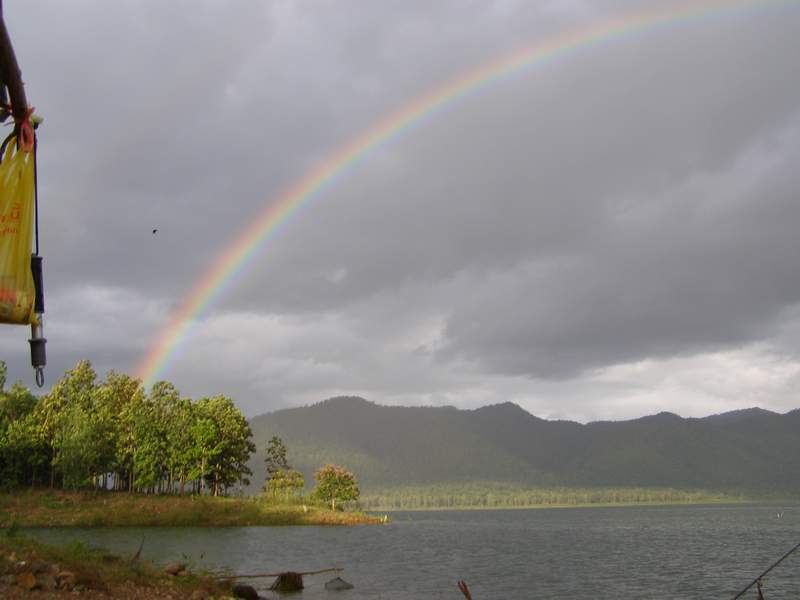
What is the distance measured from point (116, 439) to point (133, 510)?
57.6ft

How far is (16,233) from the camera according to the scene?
22.7 ft

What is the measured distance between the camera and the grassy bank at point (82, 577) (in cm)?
2517

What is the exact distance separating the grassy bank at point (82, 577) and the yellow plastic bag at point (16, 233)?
21419mm

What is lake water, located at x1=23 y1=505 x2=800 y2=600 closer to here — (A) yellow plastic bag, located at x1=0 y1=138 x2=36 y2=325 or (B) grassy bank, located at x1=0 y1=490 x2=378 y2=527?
(B) grassy bank, located at x1=0 y1=490 x2=378 y2=527

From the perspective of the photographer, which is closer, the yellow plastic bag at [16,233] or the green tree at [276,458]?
the yellow plastic bag at [16,233]

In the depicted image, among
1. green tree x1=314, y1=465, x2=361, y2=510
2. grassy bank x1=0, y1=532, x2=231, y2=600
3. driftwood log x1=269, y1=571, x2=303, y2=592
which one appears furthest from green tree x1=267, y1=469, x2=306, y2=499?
grassy bank x1=0, y1=532, x2=231, y2=600

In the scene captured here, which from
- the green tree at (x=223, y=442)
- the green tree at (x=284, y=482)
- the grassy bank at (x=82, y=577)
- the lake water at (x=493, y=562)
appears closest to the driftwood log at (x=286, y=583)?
the lake water at (x=493, y=562)

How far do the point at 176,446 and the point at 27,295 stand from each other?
412 ft

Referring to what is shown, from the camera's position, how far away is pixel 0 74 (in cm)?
607

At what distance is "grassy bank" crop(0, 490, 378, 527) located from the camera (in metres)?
106

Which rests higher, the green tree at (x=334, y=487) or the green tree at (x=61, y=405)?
the green tree at (x=61, y=405)

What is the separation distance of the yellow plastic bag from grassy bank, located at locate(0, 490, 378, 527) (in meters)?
110

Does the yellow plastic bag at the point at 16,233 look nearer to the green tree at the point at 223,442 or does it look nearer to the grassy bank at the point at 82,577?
the grassy bank at the point at 82,577

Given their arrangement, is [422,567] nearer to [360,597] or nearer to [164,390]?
[360,597]
